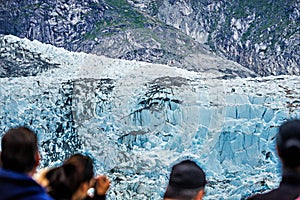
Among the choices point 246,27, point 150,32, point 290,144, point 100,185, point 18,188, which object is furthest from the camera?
point 246,27

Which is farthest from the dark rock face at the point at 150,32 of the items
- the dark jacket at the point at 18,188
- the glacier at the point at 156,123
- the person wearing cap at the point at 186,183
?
the dark jacket at the point at 18,188

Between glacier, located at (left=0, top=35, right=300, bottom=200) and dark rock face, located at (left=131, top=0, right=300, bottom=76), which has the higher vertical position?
A: dark rock face, located at (left=131, top=0, right=300, bottom=76)

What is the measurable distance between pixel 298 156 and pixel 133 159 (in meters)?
9.57

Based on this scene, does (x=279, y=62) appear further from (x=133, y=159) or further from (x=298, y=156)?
(x=298, y=156)

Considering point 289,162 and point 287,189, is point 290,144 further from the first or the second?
point 287,189

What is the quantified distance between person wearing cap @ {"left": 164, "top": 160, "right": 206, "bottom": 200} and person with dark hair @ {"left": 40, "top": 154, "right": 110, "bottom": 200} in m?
0.38

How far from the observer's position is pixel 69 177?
6.64 ft

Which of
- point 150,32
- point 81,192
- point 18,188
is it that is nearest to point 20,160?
point 18,188

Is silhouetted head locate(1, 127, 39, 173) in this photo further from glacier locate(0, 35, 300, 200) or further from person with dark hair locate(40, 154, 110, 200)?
glacier locate(0, 35, 300, 200)

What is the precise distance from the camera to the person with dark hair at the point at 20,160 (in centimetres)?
165

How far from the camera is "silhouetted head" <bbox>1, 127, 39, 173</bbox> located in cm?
181

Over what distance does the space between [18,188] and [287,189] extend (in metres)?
0.98

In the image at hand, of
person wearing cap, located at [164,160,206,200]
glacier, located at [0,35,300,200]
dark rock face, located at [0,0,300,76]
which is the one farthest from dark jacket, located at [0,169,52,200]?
dark rock face, located at [0,0,300,76]

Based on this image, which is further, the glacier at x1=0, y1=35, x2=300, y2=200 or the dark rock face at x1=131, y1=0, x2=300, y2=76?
the dark rock face at x1=131, y1=0, x2=300, y2=76
